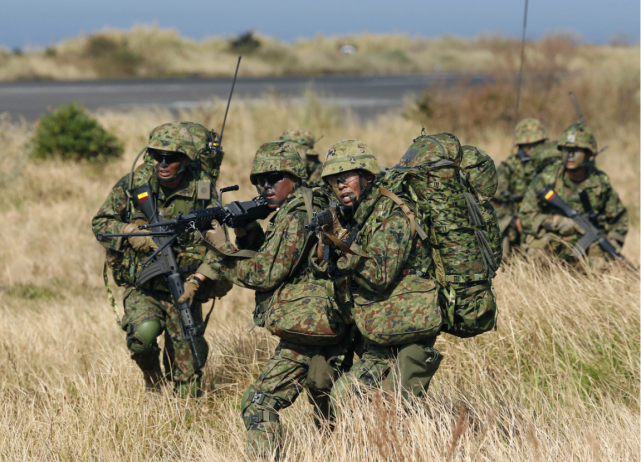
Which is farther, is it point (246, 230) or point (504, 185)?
point (504, 185)

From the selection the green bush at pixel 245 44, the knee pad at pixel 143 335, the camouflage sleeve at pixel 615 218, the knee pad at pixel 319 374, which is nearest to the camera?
the knee pad at pixel 319 374

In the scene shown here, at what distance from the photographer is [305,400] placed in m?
4.43

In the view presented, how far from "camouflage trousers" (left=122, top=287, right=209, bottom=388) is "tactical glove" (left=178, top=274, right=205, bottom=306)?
0.23 meters

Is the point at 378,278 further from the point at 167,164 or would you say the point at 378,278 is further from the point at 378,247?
the point at 167,164

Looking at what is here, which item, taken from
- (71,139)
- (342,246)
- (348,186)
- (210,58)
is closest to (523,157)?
(348,186)

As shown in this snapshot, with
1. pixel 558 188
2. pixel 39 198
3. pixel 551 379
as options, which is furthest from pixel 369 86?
pixel 551 379

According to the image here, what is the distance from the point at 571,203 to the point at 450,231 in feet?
13.4

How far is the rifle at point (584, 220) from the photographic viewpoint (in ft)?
22.8

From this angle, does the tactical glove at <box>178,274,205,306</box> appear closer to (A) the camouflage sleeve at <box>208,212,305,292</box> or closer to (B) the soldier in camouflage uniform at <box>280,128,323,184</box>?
(A) the camouflage sleeve at <box>208,212,305,292</box>

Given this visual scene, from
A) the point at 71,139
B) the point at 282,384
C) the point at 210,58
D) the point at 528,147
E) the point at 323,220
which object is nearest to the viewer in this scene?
the point at 323,220

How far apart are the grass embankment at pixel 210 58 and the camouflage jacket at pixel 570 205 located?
71.0ft

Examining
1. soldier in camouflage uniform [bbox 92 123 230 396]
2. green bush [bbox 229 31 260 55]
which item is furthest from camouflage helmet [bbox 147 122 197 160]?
green bush [bbox 229 31 260 55]

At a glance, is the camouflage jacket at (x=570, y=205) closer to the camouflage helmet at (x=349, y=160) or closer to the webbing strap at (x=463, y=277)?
the webbing strap at (x=463, y=277)

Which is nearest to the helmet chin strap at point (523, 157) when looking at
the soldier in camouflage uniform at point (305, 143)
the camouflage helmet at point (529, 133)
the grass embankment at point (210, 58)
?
the camouflage helmet at point (529, 133)
